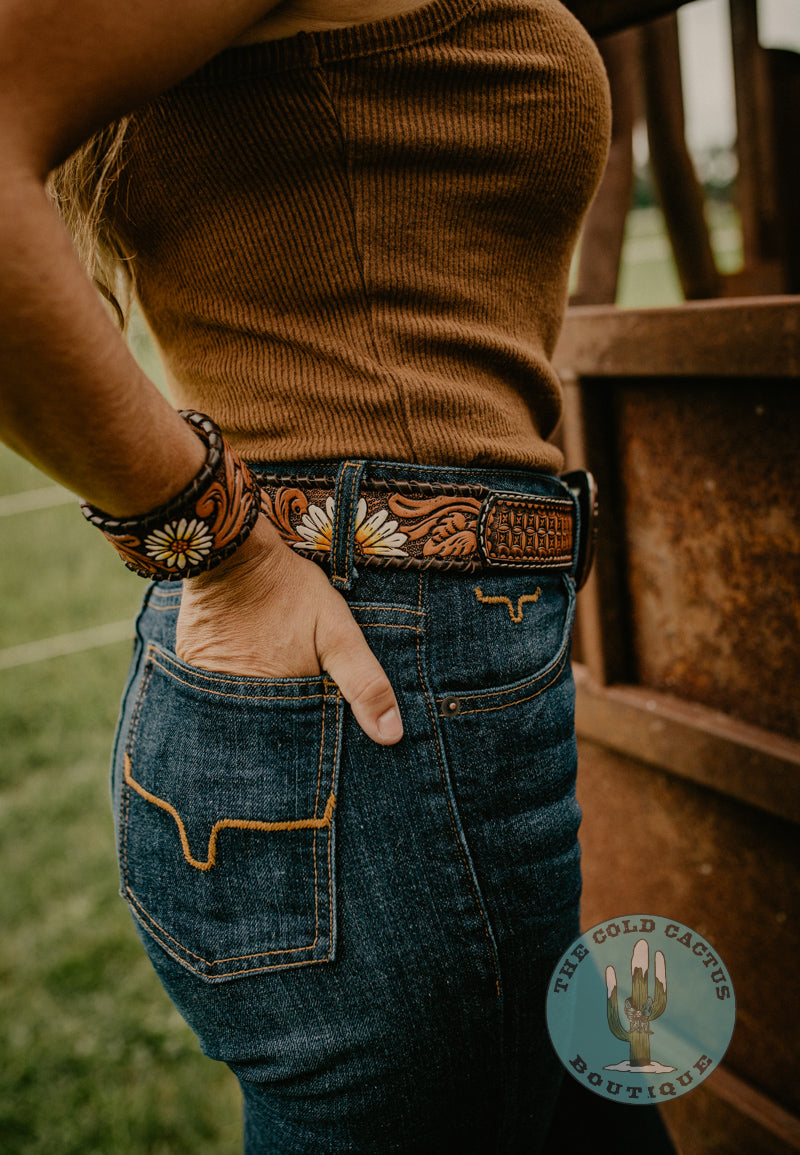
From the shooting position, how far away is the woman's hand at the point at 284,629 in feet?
2.33

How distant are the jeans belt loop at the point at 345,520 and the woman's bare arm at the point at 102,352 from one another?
2cm

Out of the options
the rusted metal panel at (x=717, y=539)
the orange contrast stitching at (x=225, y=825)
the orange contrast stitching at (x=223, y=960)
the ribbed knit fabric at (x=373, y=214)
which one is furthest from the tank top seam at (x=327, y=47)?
the rusted metal panel at (x=717, y=539)

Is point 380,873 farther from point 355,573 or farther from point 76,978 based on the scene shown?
point 76,978

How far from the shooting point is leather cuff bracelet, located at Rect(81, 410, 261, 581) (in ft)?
2.29

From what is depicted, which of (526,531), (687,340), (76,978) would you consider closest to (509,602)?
(526,531)

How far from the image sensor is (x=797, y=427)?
1.26 m

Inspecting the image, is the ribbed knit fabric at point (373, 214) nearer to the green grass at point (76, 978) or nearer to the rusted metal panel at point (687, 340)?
the rusted metal panel at point (687, 340)

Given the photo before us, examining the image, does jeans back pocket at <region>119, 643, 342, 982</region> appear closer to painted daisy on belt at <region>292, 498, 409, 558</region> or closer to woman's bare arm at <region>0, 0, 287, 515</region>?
painted daisy on belt at <region>292, 498, 409, 558</region>

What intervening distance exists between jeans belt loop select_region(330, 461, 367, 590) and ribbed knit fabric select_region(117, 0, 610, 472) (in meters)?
0.02

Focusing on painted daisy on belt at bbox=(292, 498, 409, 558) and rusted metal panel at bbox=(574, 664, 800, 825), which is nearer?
painted daisy on belt at bbox=(292, 498, 409, 558)

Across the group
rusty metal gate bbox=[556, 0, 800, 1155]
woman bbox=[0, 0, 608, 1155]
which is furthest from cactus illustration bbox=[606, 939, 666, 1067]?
rusty metal gate bbox=[556, 0, 800, 1155]

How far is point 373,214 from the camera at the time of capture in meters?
0.73

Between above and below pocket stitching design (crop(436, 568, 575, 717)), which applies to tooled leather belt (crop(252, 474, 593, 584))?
above

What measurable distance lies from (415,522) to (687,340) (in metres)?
0.79
